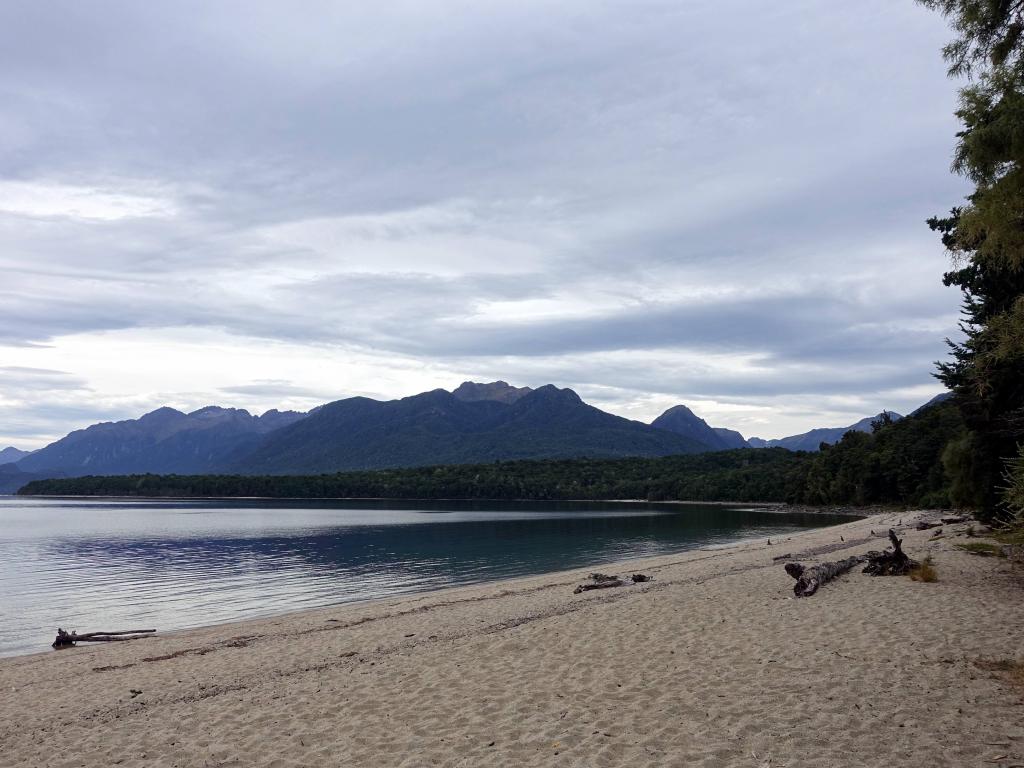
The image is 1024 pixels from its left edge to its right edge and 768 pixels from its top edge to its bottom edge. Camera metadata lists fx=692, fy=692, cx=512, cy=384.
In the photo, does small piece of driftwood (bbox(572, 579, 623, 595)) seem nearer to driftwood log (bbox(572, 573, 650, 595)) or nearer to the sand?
driftwood log (bbox(572, 573, 650, 595))

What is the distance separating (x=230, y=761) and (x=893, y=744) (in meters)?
7.85

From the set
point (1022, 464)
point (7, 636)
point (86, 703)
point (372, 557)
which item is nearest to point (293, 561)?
point (372, 557)

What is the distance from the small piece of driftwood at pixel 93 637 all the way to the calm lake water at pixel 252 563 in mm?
Answer: 1293

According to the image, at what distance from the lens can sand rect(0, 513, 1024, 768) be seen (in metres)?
8.09

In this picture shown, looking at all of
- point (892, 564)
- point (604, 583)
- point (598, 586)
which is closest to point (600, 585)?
point (598, 586)

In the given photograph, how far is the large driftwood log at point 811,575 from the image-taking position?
1819cm

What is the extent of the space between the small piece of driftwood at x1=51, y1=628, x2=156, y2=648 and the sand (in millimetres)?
2641

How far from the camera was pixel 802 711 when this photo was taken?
28.9 feet

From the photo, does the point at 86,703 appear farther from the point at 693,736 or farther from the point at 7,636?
the point at 7,636

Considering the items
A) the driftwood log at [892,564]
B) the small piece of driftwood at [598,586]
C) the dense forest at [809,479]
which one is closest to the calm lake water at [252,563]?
the small piece of driftwood at [598,586]

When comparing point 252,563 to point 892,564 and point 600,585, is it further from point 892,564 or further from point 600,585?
point 892,564

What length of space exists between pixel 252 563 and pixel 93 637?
95.5ft

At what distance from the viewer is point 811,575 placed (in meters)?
A: 19.0

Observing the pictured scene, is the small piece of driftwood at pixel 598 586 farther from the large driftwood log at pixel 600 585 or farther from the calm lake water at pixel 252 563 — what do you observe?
the calm lake water at pixel 252 563
